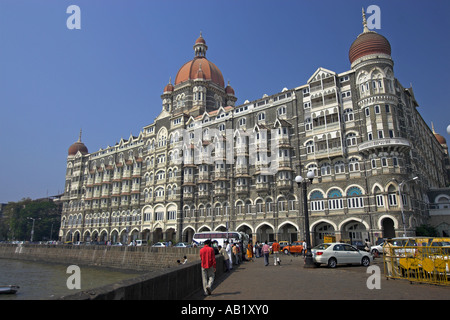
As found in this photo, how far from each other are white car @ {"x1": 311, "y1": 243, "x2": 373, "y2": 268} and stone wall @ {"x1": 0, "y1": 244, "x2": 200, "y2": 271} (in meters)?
13.2

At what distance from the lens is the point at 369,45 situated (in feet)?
130

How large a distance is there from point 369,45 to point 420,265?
34190mm

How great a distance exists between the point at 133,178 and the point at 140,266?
93.7 ft

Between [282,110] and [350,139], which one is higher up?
[282,110]

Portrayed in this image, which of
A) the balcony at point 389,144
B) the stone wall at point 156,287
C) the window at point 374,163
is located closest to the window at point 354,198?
the window at point 374,163

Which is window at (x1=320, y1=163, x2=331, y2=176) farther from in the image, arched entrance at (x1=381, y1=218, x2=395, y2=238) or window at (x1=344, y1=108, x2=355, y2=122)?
arched entrance at (x1=381, y1=218, x2=395, y2=238)

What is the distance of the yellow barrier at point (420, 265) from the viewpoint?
11.6 m

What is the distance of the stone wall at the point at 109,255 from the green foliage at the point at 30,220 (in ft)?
88.2

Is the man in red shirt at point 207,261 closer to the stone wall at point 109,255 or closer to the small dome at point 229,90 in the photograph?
the stone wall at point 109,255

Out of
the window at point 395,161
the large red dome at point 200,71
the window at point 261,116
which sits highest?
the large red dome at point 200,71

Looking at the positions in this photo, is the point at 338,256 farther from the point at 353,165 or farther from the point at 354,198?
the point at 353,165

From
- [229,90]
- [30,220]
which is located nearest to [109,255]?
[229,90]

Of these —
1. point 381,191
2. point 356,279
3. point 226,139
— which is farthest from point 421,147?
point 356,279
